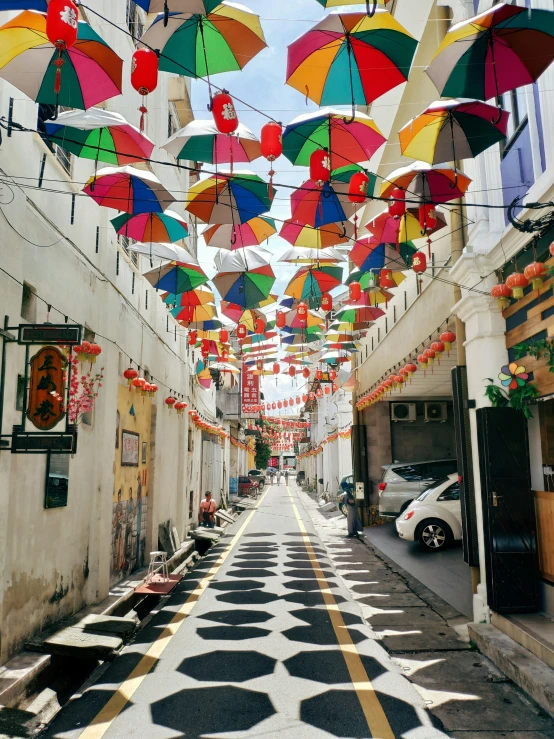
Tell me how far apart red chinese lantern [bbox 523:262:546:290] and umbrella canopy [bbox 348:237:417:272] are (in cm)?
422

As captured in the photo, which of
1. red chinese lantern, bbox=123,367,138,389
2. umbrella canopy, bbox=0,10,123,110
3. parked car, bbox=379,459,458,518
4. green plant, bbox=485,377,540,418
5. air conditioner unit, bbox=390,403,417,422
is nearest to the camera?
umbrella canopy, bbox=0,10,123,110

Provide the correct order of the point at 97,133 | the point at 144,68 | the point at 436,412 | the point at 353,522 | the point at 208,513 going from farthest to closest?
the point at 436,412
the point at 208,513
the point at 353,522
the point at 97,133
the point at 144,68

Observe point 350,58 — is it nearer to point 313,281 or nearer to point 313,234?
point 313,234

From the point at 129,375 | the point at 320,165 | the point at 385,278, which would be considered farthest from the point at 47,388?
the point at 385,278

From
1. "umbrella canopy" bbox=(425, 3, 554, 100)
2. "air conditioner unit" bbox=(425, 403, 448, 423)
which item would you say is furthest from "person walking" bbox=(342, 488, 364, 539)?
"umbrella canopy" bbox=(425, 3, 554, 100)

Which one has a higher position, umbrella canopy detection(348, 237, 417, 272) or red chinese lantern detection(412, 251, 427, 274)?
umbrella canopy detection(348, 237, 417, 272)

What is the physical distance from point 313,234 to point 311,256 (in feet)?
5.82

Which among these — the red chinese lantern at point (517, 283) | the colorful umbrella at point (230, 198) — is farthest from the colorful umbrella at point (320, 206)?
the red chinese lantern at point (517, 283)

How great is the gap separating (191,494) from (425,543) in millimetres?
10222

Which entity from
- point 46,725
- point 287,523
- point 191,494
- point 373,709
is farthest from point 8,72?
point 287,523

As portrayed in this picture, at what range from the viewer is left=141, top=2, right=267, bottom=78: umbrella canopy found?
5.93 metres

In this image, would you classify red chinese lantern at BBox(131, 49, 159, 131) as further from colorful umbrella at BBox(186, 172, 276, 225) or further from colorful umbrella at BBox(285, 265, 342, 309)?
colorful umbrella at BBox(285, 265, 342, 309)

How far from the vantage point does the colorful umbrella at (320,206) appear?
8.54 metres

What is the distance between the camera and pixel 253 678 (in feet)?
19.2
